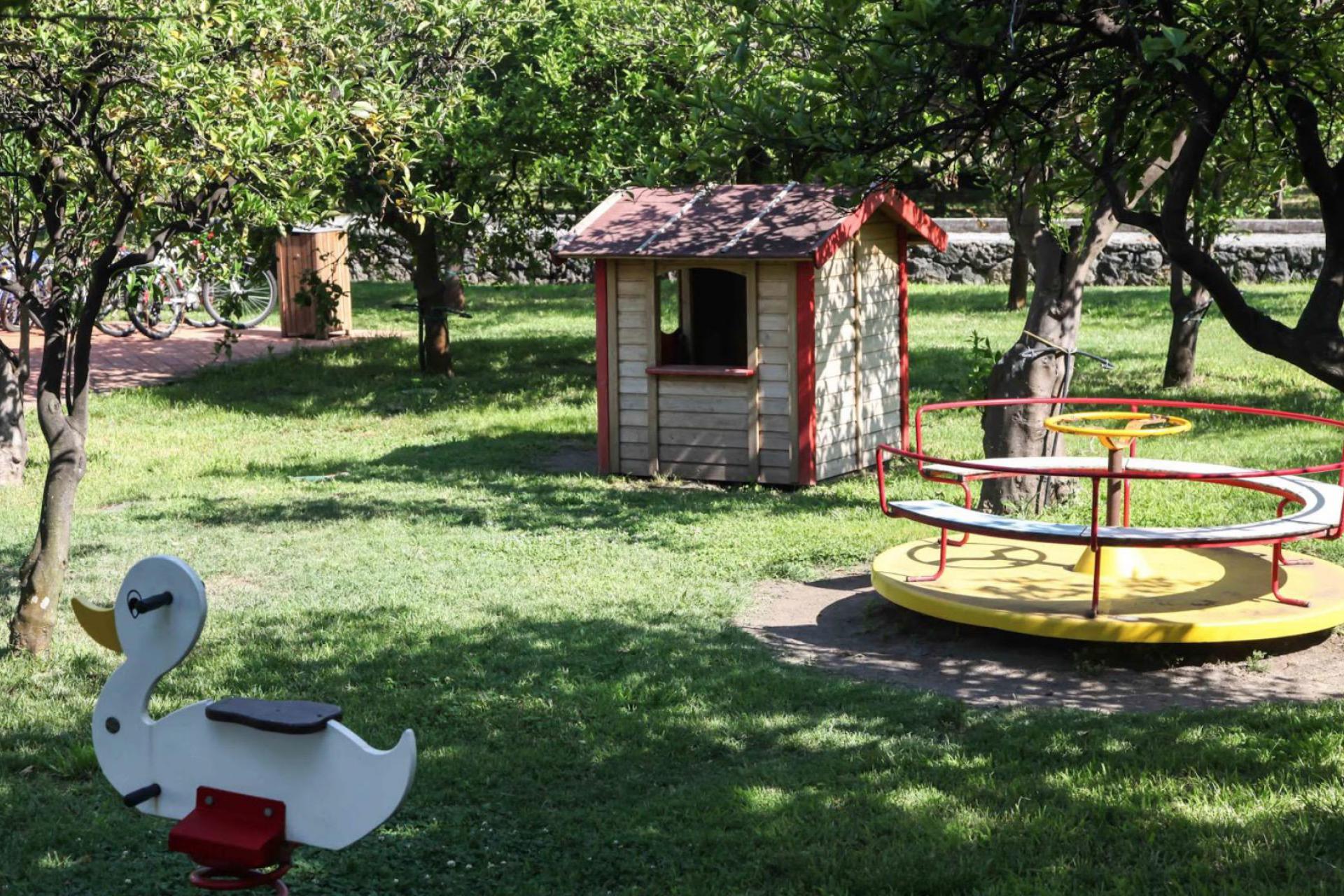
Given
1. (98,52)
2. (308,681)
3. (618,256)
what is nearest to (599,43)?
(618,256)

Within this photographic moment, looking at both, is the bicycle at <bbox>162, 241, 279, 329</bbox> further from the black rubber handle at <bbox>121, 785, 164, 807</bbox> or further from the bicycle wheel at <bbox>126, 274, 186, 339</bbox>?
the black rubber handle at <bbox>121, 785, 164, 807</bbox>

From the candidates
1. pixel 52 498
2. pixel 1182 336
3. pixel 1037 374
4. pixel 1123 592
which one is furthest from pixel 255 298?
pixel 1123 592

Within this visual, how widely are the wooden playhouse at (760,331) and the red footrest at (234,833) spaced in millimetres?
8029

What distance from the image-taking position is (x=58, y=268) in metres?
7.63

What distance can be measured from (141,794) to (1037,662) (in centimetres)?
474

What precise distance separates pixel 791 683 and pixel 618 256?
562 centimetres

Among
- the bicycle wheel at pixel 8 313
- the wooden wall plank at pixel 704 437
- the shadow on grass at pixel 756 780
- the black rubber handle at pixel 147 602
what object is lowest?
the shadow on grass at pixel 756 780

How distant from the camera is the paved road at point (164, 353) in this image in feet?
57.4

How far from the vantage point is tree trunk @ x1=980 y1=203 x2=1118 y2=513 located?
34.4 ft

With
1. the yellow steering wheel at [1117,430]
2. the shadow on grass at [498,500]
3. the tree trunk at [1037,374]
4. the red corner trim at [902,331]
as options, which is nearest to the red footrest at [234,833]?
the yellow steering wheel at [1117,430]

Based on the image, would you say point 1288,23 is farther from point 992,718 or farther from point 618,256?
point 618,256

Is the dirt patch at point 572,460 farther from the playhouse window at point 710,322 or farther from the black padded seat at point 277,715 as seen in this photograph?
the black padded seat at point 277,715

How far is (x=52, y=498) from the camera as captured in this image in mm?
7508

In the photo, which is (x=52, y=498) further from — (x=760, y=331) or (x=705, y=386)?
(x=760, y=331)
